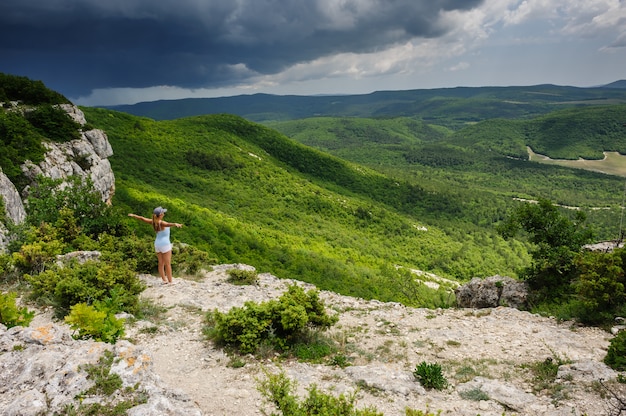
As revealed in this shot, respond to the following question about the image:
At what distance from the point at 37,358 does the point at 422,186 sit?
135 metres

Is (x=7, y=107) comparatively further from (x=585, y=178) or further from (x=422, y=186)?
(x=585, y=178)

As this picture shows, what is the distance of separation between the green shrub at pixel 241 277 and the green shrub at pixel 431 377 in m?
9.29

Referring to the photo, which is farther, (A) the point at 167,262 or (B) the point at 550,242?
(B) the point at 550,242

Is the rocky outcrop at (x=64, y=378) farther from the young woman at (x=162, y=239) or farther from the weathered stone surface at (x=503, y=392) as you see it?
the weathered stone surface at (x=503, y=392)

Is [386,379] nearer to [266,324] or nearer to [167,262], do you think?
[266,324]

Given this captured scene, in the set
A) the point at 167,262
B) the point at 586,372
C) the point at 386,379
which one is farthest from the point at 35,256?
the point at 586,372

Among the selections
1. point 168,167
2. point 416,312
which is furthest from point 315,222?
point 416,312

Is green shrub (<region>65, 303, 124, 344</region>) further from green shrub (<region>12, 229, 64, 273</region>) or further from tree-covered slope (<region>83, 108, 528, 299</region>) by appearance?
tree-covered slope (<region>83, 108, 528, 299</region>)

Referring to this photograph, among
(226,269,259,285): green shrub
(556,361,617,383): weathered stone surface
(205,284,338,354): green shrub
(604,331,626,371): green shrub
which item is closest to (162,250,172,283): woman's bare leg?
(226,269,259,285): green shrub

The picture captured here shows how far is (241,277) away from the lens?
50.5ft

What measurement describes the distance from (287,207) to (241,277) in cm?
5392

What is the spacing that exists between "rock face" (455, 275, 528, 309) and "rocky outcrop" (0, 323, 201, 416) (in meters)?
15.9

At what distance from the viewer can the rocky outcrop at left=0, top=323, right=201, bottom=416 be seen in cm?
Result: 495

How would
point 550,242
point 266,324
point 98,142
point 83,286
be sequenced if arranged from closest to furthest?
point 266,324 → point 83,286 → point 550,242 → point 98,142
